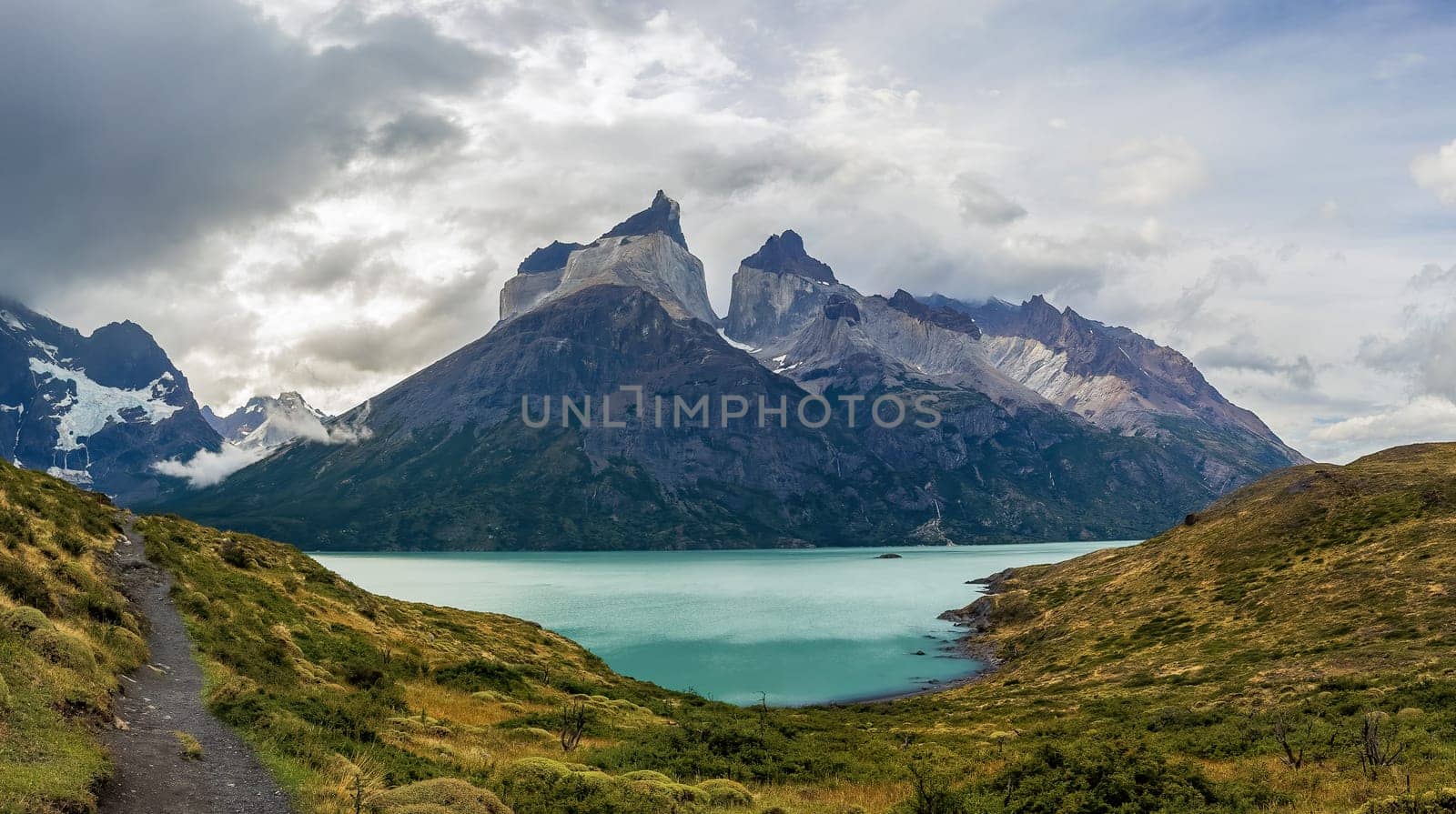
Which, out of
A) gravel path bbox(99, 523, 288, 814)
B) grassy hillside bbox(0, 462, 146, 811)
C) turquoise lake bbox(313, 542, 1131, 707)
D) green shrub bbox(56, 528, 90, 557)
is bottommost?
turquoise lake bbox(313, 542, 1131, 707)

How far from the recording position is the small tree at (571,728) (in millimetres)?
31444

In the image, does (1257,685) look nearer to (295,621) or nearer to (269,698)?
(269,698)

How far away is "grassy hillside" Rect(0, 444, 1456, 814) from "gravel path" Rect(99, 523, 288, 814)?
2.50 ft

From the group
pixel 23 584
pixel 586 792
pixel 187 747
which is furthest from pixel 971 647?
pixel 23 584

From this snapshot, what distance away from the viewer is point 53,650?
2244 cm

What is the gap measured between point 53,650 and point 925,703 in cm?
6499

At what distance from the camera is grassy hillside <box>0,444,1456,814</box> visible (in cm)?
2208

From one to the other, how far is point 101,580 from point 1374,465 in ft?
446

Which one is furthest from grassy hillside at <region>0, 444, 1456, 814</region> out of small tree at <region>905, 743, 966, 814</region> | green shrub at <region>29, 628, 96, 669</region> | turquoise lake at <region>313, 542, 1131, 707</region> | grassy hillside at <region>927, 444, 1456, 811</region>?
turquoise lake at <region>313, 542, 1131, 707</region>

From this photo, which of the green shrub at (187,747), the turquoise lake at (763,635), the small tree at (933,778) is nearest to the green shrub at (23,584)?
the green shrub at (187,747)

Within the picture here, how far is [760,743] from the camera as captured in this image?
34.7m

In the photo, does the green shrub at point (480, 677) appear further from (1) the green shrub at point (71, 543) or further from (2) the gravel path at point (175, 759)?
(1) the green shrub at point (71, 543)

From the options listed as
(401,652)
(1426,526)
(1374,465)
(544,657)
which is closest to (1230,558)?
(1426,526)

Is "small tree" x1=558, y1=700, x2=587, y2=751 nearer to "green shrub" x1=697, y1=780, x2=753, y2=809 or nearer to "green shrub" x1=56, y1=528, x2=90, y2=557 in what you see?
"green shrub" x1=697, y1=780, x2=753, y2=809
